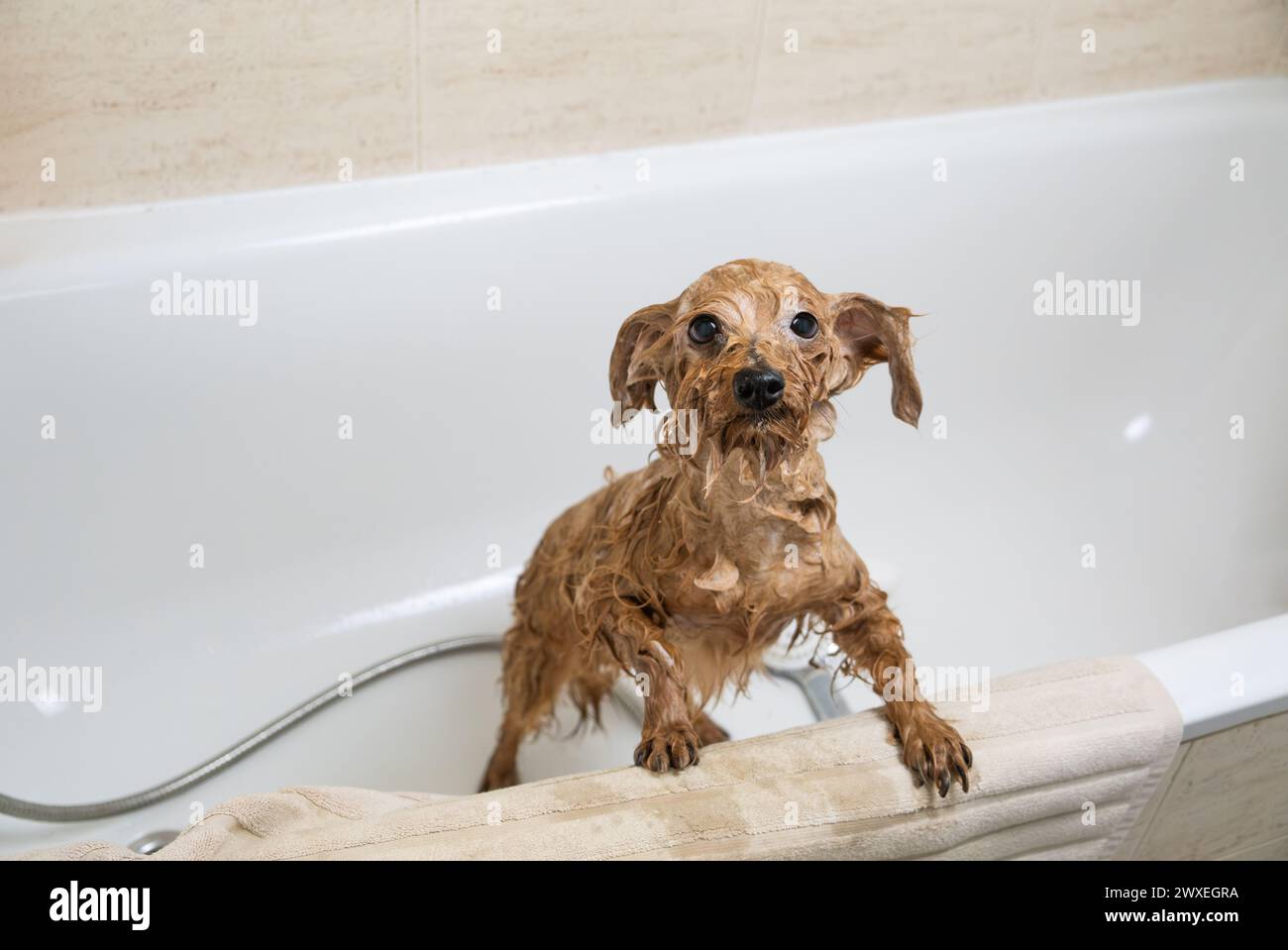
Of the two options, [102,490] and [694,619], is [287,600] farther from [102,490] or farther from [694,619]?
[694,619]

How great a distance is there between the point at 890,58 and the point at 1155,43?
500 mm

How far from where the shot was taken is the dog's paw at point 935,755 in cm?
102

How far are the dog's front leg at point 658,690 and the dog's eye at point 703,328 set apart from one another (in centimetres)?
27

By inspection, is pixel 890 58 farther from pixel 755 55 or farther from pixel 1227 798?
pixel 1227 798

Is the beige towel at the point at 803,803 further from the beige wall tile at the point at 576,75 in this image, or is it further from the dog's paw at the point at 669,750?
the beige wall tile at the point at 576,75

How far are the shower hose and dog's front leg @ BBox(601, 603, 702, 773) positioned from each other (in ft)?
1.89

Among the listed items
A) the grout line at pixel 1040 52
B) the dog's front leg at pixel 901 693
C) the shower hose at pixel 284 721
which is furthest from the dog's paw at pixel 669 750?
the grout line at pixel 1040 52

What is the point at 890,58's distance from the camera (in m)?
1.82

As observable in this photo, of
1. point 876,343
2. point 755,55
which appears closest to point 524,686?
point 876,343

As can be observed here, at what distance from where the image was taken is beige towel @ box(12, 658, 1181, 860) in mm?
983

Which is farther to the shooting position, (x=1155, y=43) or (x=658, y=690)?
(x=1155, y=43)
